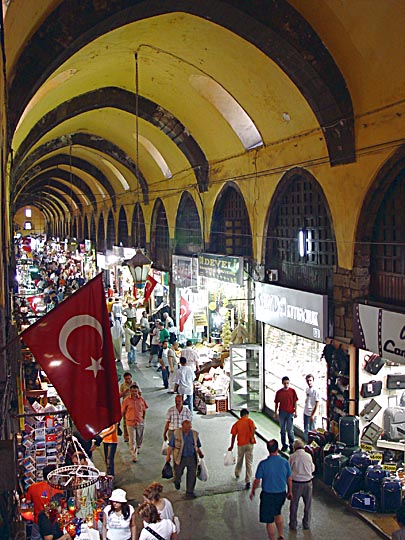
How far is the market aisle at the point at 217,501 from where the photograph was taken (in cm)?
766

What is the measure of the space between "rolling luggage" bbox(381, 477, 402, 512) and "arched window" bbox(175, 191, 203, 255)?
9.26 meters

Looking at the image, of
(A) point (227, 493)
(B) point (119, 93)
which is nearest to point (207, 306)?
(B) point (119, 93)

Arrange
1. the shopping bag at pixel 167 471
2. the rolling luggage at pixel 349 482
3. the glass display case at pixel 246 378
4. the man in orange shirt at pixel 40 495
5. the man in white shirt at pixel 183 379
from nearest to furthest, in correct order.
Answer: the man in orange shirt at pixel 40 495 < the rolling luggage at pixel 349 482 < the shopping bag at pixel 167 471 < the man in white shirt at pixel 183 379 < the glass display case at pixel 246 378

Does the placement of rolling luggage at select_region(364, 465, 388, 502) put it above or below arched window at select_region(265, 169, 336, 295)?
below

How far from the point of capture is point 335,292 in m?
9.94

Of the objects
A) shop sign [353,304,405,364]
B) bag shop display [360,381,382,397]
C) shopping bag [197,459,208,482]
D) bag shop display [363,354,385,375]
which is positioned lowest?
shopping bag [197,459,208,482]


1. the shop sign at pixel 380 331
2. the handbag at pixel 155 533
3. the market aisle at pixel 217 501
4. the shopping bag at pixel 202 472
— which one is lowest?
the market aisle at pixel 217 501

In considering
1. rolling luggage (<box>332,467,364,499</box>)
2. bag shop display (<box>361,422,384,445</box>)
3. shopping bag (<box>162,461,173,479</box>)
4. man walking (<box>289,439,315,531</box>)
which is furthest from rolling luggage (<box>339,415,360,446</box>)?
shopping bag (<box>162,461,173,479</box>)

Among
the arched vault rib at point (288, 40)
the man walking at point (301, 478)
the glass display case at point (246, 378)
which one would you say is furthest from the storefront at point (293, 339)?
the man walking at point (301, 478)

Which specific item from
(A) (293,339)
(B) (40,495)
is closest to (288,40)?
(A) (293,339)

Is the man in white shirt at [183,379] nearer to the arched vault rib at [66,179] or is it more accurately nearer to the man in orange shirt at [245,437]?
the man in orange shirt at [245,437]

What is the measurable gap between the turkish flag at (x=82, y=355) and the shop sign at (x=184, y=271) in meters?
10.8

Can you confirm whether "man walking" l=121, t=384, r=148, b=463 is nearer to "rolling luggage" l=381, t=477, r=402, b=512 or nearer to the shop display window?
the shop display window

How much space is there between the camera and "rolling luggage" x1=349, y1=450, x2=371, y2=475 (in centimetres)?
857
